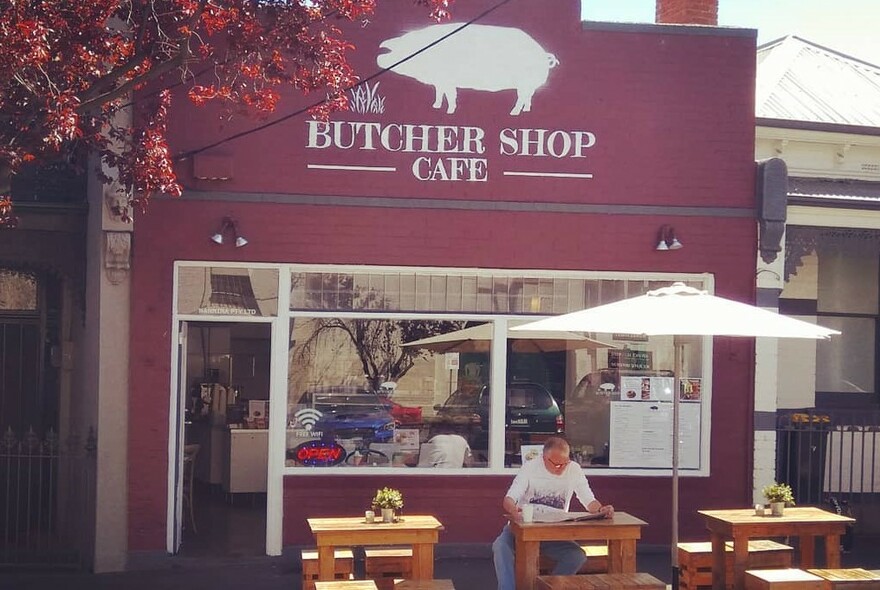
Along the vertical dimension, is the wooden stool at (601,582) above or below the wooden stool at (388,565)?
above

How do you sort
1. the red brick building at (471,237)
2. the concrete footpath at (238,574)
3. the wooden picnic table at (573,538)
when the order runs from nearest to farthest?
the wooden picnic table at (573,538)
the concrete footpath at (238,574)
the red brick building at (471,237)

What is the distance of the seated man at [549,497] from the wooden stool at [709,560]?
3.53 feet

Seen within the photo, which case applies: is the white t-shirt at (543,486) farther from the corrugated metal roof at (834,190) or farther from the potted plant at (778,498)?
the corrugated metal roof at (834,190)

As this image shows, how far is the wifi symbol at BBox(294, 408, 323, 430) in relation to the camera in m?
9.60

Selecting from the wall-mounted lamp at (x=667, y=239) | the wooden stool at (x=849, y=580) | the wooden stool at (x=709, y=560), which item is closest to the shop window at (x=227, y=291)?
the wall-mounted lamp at (x=667, y=239)

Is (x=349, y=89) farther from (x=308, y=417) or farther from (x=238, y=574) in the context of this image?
(x=238, y=574)

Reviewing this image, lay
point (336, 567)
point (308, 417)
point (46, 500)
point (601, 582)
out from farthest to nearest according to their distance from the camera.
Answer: point (46, 500), point (308, 417), point (336, 567), point (601, 582)

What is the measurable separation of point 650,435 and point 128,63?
18.4 ft

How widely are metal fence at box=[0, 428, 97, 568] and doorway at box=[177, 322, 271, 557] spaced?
4.11 feet

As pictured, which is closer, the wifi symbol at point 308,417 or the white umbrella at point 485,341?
the wifi symbol at point 308,417

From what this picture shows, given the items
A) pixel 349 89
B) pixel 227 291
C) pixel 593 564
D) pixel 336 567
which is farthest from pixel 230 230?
pixel 593 564

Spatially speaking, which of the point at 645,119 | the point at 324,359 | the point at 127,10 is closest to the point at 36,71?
the point at 127,10

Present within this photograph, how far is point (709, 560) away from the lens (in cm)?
832

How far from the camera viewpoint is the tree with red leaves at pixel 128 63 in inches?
255
